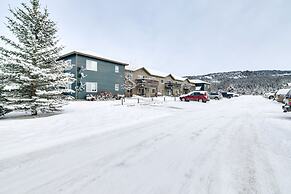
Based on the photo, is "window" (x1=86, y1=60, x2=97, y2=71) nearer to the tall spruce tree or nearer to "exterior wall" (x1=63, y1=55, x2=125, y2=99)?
"exterior wall" (x1=63, y1=55, x2=125, y2=99)

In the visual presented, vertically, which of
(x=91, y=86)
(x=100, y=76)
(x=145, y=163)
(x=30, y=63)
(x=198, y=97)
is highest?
(x=100, y=76)

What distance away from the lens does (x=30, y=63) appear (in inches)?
444

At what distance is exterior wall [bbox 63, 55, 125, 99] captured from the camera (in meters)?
25.0

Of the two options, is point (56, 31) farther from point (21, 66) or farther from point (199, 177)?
point (199, 177)

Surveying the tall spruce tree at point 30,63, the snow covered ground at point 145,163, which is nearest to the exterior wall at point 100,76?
the tall spruce tree at point 30,63

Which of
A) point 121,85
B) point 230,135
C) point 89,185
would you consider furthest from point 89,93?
point 89,185

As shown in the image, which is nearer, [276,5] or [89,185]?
[89,185]

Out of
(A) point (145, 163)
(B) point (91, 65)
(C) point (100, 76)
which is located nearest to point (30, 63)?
(A) point (145, 163)

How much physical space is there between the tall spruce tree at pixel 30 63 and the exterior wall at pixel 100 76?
12.7 meters

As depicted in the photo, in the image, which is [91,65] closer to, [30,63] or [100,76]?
[100,76]

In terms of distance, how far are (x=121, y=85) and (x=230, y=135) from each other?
26733 mm

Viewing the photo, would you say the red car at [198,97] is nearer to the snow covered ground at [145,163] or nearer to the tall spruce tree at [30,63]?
the tall spruce tree at [30,63]

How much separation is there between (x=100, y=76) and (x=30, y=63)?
54.9ft

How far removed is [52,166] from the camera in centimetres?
371
